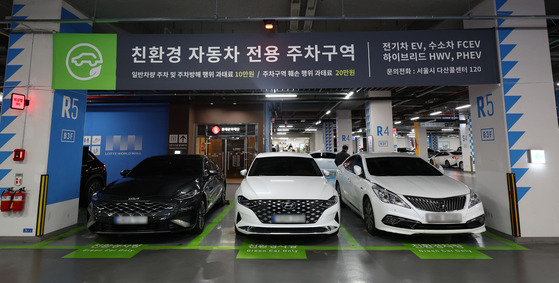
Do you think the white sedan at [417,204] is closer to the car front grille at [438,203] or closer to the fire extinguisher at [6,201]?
the car front grille at [438,203]

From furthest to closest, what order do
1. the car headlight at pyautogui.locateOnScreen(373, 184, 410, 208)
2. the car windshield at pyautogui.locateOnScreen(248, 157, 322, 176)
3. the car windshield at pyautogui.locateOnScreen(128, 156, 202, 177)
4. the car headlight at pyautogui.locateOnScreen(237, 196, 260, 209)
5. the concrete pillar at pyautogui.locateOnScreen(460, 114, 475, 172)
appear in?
1. the concrete pillar at pyautogui.locateOnScreen(460, 114, 475, 172)
2. the car windshield at pyautogui.locateOnScreen(128, 156, 202, 177)
3. the car windshield at pyautogui.locateOnScreen(248, 157, 322, 176)
4. the car headlight at pyautogui.locateOnScreen(373, 184, 410, 208)
5. the car headlight at pyautogui.locateOnScreen(237, 196, 260, 209)

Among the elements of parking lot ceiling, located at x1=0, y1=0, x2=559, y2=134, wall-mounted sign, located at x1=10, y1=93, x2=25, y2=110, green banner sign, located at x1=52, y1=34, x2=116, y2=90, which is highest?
parking lot ceiling, located at x1=0, y1=0, x2=559, y2=134

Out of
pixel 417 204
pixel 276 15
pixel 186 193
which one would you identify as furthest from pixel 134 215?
pixel 276 15

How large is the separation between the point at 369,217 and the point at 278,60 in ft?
10.4

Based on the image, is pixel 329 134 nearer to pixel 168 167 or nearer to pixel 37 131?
pixel 168 167

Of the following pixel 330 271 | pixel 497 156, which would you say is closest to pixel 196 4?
pixel 330 271

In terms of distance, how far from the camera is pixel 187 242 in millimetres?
3678

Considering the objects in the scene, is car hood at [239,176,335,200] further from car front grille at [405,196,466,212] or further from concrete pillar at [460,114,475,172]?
concrete pillar at [460,114,475,172]

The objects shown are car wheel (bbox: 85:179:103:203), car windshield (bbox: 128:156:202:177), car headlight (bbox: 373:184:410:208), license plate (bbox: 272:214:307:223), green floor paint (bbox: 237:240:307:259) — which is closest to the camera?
green floor paint (bbox: 237:240:307:259)

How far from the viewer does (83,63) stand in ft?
13.2

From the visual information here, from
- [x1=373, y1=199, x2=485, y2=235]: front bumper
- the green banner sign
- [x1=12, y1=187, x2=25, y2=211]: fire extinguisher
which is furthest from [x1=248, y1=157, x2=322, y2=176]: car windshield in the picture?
[x1=12, y1=187, x2=25, y2=211]: fire extinguisher

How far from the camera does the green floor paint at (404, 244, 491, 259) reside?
3154 millimetres

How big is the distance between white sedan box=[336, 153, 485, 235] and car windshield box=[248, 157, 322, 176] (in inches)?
39.5

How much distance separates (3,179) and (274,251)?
466 cm
